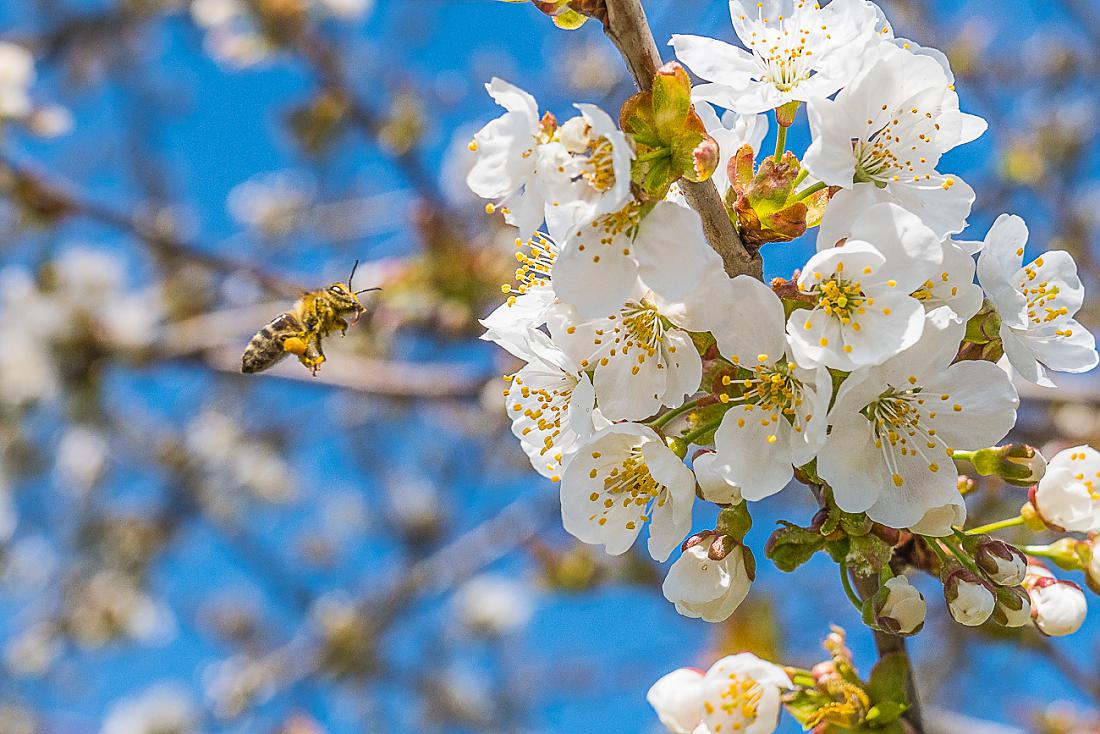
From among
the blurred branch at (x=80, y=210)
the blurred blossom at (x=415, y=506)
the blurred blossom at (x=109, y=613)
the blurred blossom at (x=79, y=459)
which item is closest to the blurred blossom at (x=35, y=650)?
the blurred blossom at (x=109, y=613)

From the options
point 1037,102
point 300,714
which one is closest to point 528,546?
point 300,714

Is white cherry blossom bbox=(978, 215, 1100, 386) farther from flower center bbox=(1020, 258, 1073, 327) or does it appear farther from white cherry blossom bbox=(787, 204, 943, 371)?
white cherry blossom bbox=(787, 204, 943, 371)

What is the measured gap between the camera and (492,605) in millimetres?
7512

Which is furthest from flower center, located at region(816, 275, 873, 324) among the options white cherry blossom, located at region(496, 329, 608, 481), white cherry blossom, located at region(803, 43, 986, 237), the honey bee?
the honey bee

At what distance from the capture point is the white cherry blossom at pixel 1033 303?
139cm

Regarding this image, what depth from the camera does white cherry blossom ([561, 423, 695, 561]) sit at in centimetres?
138

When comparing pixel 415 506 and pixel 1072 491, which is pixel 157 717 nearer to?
pixel 415 506

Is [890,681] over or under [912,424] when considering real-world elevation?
under

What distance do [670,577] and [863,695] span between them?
0.34 meters

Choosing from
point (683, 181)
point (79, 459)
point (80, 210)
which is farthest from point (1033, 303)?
point (79, 459)

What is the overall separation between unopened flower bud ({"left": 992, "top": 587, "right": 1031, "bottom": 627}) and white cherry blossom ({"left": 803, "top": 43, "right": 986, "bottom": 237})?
1.66 feet

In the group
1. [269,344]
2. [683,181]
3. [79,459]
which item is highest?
[683,181]

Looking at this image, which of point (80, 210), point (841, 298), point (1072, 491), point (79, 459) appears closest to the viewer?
point (841, 298)

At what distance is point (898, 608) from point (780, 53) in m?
0.86
